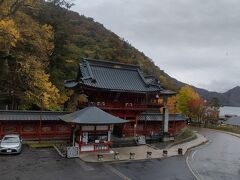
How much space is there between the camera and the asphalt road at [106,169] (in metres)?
19.5

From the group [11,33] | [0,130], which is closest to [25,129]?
[0,130]

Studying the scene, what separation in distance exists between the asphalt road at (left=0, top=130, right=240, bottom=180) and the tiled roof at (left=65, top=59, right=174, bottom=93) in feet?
34.2

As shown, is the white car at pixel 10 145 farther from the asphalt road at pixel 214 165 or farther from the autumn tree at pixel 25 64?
the asphalt road at pixel 214 165

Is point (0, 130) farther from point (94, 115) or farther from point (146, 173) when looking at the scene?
point (146, 173)

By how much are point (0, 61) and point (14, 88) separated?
493 centimetres

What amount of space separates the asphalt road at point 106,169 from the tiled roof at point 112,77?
10.4 m

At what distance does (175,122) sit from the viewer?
43.7 meters

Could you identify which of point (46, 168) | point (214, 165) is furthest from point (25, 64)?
point (214, 165)

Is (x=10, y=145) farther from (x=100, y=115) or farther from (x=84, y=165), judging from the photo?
(x=100, y=115)

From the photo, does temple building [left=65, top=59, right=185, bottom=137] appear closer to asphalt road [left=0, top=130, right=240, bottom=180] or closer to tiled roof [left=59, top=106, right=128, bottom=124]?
tiled roof [left=59, top=106, right=128, bottom=124]

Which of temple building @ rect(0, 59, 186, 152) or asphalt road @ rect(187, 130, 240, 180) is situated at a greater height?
temple building @ rect(0, 59, 186, 152)

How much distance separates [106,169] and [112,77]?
16066 millimetres

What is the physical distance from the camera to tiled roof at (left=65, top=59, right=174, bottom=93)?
1335 inches

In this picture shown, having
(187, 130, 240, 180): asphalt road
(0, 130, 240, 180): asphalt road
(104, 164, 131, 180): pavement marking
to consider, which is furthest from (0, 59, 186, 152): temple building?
(187, 130, 240, 180): asphalt road
